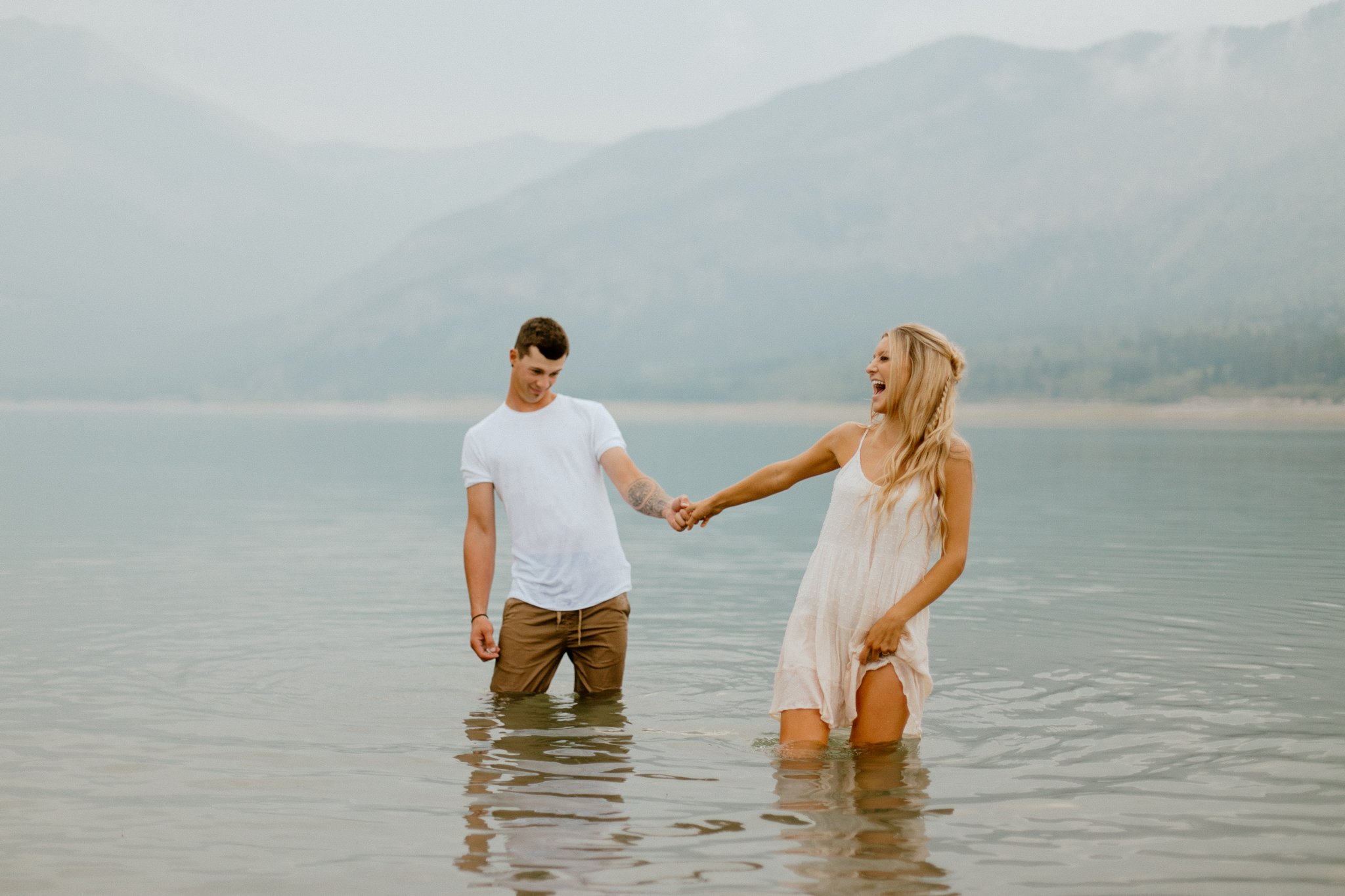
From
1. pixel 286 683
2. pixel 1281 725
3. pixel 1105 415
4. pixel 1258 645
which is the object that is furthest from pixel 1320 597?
pixel 1105 415

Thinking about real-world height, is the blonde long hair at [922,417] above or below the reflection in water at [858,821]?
above

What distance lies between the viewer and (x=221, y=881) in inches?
242

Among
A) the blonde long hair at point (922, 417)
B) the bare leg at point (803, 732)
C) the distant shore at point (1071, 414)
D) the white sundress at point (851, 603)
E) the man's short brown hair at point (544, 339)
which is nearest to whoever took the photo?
the blonde long hair at point (922, 417)

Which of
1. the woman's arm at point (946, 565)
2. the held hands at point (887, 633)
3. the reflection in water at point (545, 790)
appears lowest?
the reflection in water at point (545, 790)

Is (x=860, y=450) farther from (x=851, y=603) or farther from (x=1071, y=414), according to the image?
(x=1071, y=414)

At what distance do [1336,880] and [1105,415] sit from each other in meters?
148

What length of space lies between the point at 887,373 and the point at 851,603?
46.5 inches

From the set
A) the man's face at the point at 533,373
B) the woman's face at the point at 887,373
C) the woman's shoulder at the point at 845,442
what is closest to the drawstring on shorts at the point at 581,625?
the man's face at the point at 533,373

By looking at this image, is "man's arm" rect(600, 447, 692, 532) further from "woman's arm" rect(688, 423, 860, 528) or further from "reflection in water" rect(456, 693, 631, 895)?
"reflection in water" rect(456, 693, 631, 895)

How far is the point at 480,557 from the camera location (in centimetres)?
855

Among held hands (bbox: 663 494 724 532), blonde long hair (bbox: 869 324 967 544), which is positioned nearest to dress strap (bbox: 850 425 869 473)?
blonde long hair (bbox: 869 324 967 544)

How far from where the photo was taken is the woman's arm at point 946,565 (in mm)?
7023

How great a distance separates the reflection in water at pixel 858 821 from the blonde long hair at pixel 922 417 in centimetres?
141

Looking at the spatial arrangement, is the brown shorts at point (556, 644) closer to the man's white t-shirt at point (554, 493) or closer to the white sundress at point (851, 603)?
the man's white t-shirt at point (554, 493)
